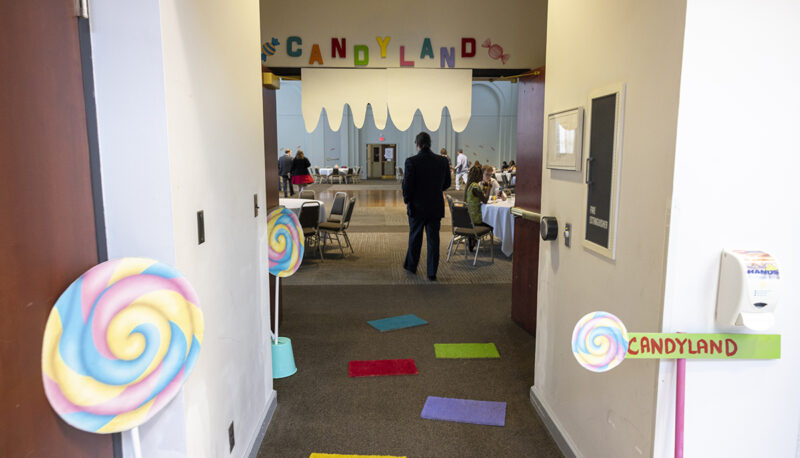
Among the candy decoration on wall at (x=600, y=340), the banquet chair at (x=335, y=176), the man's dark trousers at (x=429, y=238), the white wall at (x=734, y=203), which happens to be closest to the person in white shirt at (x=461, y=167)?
the banquet chair at (x=335, y=176)

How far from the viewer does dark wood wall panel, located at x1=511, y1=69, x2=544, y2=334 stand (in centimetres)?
418

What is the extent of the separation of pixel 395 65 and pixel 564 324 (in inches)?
122

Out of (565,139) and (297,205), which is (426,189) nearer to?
(297,205)

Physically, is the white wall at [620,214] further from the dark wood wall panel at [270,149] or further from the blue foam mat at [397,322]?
the dark wood wall panel at [270,149]

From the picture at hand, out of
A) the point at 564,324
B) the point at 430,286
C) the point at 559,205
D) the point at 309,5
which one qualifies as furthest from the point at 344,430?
the point at 309,5

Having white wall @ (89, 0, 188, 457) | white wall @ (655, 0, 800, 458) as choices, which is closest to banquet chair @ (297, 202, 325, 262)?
white wall @ (89, 0, 188, 457)

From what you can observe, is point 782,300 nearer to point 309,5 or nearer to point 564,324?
point 564,324

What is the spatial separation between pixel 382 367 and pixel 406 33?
2.92 meters

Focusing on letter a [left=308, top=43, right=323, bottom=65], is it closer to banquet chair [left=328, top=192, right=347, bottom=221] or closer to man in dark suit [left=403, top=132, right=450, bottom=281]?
man in dark suit [left=403, top=132, right=450, bottom=281]

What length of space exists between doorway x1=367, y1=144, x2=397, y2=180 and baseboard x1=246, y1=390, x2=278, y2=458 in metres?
21.3

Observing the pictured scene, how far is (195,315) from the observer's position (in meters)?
1.48

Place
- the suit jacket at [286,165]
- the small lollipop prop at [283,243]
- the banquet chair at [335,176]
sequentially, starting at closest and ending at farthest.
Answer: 1. the small lollipop prop at [283,243]
2. the suit jacket at [286,165]
3. the banquet chair at [335,176]

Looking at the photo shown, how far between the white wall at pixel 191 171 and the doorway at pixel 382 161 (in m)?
21.5

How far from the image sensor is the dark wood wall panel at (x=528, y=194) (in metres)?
4.18
